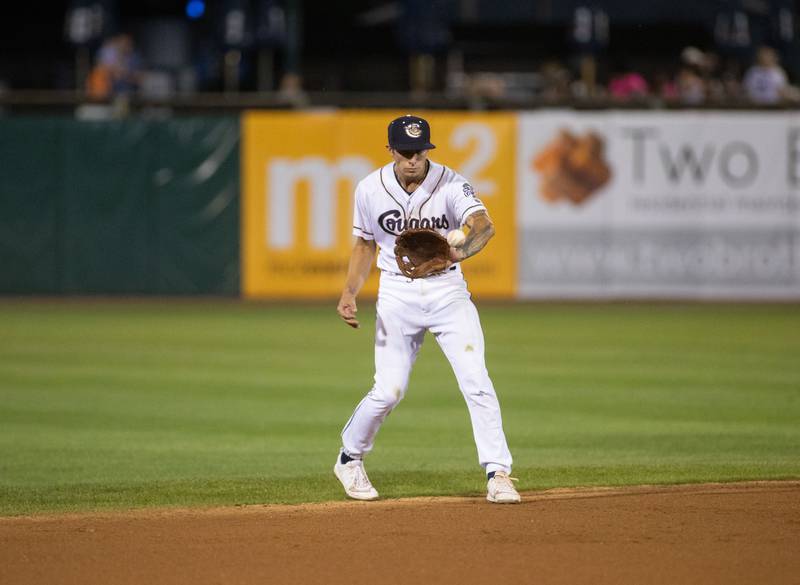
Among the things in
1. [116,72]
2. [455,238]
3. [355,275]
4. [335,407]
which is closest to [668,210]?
[116,72]

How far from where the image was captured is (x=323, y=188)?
811 inches

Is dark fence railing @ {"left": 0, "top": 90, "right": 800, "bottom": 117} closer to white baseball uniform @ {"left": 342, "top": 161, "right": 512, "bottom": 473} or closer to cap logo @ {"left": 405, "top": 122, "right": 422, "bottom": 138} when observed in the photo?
white baseball uniform @ {"left": 342, "top": 161, "right": 512, "bottom": 473}

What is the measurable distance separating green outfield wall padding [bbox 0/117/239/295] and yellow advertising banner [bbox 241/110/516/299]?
0.39 m

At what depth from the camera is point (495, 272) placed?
821 inches

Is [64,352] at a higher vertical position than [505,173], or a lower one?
lower

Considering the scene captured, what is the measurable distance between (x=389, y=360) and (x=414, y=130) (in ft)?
4.21

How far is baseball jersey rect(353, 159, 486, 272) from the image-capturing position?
724cm

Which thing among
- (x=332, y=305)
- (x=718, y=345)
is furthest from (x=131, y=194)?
(x=718, y=345)

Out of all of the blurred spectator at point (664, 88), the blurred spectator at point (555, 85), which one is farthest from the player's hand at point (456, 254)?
the blurred spectator at point (664, 88)

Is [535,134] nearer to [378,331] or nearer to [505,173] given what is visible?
[505,173]

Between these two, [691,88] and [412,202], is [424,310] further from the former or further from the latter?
[691,88]

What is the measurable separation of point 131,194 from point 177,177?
77 cm

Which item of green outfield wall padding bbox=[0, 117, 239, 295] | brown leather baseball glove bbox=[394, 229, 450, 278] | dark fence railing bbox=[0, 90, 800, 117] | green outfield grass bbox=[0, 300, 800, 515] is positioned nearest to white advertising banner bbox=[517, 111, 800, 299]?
dark fence railing bbox=[0, 90, 800, 117]

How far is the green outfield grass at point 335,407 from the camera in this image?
829 centimetres
